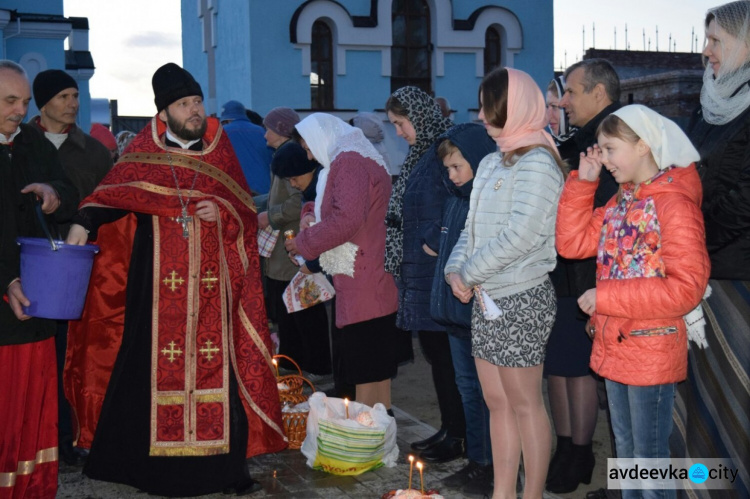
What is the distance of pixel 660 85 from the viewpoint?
12.5 meters

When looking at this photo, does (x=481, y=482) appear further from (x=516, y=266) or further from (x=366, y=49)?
(x=366, y=49)

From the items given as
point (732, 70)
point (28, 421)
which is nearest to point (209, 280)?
point (28, 421)

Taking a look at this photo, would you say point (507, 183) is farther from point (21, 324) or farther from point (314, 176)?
point (314, 176)

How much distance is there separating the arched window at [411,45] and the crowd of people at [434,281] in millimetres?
10641

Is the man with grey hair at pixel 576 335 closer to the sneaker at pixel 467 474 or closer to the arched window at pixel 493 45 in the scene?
the sneaker at pixel 467 474

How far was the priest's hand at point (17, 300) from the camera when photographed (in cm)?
466

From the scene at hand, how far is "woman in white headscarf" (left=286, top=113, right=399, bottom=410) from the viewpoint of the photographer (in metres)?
6.00

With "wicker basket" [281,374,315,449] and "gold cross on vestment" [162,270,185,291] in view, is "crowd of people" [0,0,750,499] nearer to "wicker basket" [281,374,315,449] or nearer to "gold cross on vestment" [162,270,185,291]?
"gold cross on vestment" [162,270,185,291]

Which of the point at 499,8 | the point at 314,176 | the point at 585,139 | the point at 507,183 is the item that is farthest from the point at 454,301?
the point at 499,8

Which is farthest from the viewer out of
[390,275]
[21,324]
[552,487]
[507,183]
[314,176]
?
[314,176]

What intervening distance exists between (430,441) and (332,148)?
1982 mm

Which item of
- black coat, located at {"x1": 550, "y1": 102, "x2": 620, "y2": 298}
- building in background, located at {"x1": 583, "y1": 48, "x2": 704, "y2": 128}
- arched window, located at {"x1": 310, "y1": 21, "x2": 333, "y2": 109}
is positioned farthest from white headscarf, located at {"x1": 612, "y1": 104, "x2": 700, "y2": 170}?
arched window, located at {"x1": 310, "y1": 21, "x2": 333, "y2": 109}

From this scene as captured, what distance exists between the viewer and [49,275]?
4.62 meters

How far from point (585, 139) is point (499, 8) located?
12.9 m
